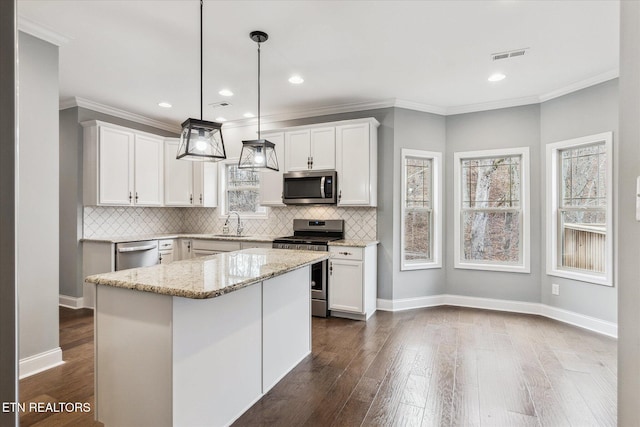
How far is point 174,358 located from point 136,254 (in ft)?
10.8

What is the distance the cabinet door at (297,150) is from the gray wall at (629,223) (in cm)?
370

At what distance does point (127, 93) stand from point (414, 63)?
135 inches

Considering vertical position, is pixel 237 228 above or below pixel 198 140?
below

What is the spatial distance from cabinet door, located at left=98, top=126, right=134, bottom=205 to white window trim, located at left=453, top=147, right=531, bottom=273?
4.57 meters

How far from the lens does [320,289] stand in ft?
13.7

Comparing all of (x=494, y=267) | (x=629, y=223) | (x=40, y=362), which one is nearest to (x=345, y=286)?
(x=494, y=267)

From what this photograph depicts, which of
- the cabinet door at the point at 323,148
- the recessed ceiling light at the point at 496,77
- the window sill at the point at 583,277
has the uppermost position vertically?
the recessed ceiling light at the point at 496,77

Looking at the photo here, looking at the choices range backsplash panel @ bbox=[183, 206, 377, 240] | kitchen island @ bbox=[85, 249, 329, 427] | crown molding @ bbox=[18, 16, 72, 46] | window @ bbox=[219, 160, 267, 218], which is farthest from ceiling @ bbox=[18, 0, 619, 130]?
kitchen island @ bbox=[85, 249, 329, 427]

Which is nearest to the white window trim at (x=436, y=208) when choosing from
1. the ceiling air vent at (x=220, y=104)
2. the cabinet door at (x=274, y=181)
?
the cabinet door at (x=274, y=181)

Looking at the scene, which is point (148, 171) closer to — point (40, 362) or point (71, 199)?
point (71, 199)

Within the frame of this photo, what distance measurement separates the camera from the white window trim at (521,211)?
427 centimetres

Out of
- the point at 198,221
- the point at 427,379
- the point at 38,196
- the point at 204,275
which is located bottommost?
the point at 427,379

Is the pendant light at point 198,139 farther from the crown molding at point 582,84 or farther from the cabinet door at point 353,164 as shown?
the crown molding at point 582,84
